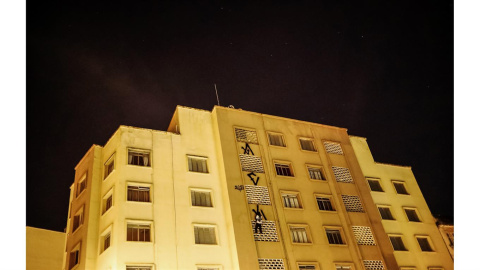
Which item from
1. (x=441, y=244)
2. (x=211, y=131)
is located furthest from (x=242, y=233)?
(x=441, y=244)

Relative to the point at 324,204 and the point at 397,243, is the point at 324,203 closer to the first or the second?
the point at 324,204

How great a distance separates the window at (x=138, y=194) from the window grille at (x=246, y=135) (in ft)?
26.9

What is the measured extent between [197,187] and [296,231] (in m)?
7.32

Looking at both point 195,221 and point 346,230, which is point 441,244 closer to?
point 346,230

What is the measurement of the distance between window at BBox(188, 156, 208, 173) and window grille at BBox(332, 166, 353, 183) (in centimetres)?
Result: 1063

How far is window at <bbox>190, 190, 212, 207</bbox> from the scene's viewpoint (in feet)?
86.8

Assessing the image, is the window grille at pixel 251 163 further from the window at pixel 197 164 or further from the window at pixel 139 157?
the window at pixel 139 157

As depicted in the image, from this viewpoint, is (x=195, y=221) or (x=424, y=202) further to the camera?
(x=424, y=202)

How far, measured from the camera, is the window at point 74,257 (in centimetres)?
2520

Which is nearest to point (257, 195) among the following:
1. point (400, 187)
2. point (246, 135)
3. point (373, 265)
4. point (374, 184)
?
point (246, 135)

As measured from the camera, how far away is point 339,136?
35.3 metres

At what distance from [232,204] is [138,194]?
5991 mm

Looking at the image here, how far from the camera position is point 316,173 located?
3167 cm

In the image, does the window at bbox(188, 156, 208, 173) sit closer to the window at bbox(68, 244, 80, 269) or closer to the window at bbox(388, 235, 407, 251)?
the window at bbox(68, 244, 80, 269)
